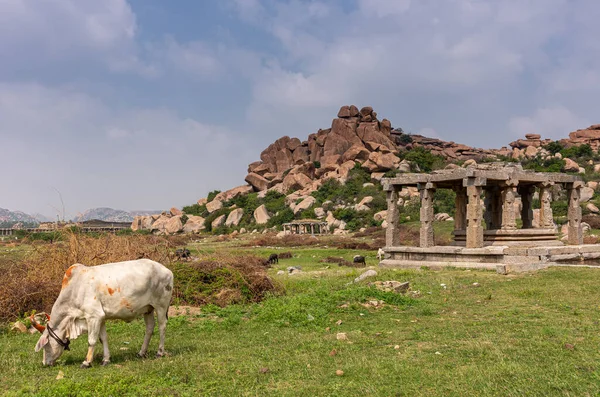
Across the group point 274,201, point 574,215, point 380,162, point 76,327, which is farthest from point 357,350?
point 274,201

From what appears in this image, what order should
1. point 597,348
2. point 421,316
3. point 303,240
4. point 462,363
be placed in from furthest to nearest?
point 303,240 < point 421,316 < point 597,348 < point 462,363

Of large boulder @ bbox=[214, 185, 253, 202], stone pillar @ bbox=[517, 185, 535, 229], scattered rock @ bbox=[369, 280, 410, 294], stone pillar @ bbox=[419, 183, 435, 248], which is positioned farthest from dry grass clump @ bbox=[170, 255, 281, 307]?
large boulder @ bbox=[214, 185, 253, 202]

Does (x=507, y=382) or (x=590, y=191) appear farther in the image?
(x=590, y=191)

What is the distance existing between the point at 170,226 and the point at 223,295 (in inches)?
2713

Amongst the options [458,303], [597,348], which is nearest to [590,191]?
[458,303]

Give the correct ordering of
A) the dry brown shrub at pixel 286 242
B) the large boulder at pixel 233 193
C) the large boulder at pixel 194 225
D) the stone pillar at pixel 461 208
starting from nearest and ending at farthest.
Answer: the stone pillar at pixel 461 208
the dry brown shrub at pixel 286 242
the large boulder at pixel 194 225
the large boulder at pixel 233 193

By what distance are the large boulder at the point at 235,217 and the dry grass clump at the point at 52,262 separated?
5886 cm

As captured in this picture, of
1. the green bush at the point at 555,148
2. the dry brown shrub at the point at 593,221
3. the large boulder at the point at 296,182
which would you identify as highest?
the green bush at the point at 555,148

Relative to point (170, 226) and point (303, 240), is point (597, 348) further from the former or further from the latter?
point (170, 226)

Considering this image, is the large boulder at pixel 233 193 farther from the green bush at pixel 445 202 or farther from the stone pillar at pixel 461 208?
the stone pillar at pixel 461 208

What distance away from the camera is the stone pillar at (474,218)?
20.2 metres

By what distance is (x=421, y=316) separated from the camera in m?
10.8

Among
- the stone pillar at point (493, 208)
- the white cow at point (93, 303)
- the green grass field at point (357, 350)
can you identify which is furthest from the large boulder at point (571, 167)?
the white cow at point (93, 303)

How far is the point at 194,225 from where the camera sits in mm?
78312
